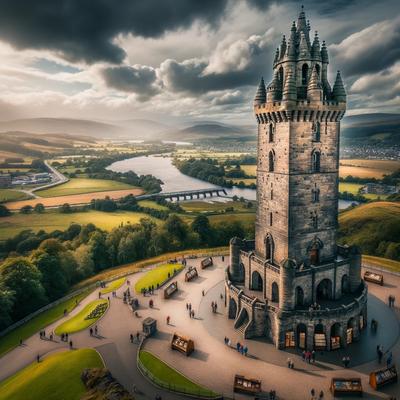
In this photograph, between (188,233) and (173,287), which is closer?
(173,287)

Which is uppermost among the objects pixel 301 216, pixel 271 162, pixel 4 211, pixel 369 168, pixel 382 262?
pixel 271 162

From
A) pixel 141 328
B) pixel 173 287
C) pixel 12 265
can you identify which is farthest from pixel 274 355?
pixel 12 265

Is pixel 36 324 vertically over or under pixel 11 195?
under

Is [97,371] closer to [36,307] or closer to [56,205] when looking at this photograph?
[36,307]

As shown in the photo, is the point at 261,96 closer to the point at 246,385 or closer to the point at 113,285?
the point at 246,385

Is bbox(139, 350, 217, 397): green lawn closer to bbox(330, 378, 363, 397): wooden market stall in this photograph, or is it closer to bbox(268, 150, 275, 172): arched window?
bbox(330, 378, 363, 397): wooden market stall

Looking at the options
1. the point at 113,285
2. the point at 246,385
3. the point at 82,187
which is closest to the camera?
the point at 246,385

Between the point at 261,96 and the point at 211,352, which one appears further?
the point at 261,96

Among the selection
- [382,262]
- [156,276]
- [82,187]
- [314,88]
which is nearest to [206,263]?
[156,276]
